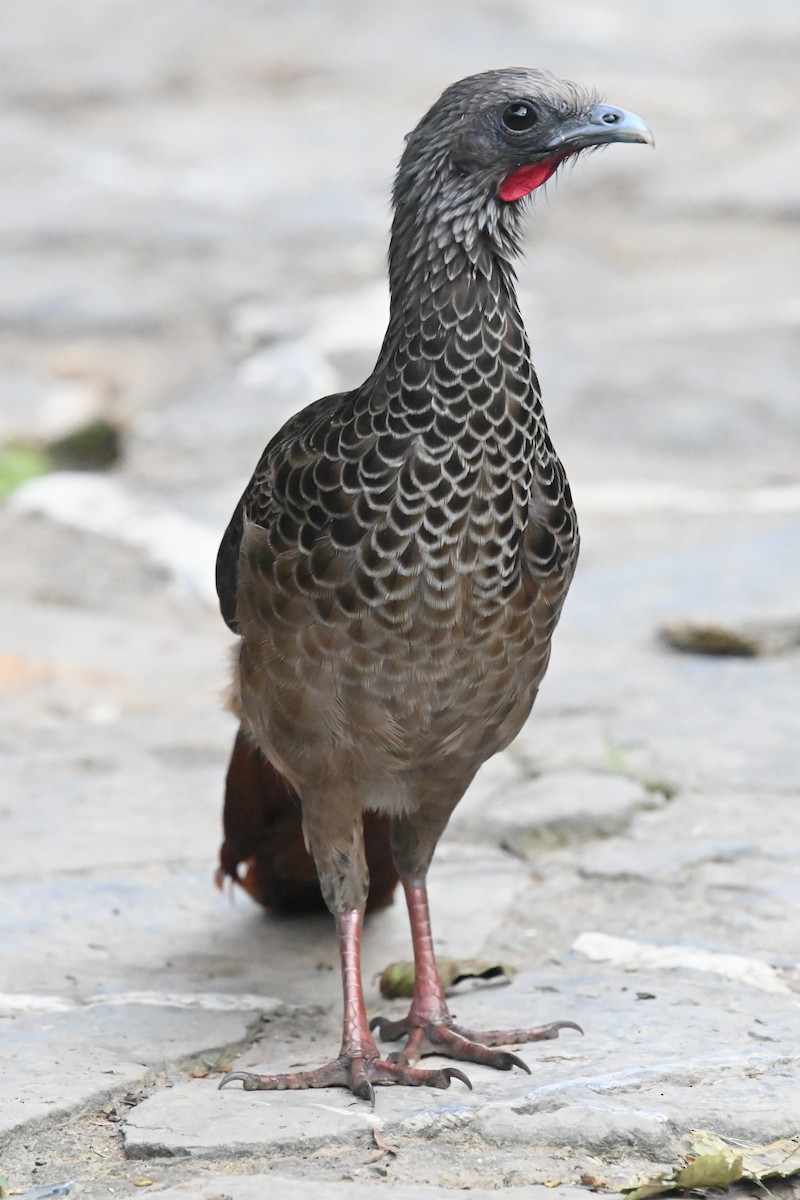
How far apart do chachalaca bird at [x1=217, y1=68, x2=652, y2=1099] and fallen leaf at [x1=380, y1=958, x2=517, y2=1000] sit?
0.92 ft

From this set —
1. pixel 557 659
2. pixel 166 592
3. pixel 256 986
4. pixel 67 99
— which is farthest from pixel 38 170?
pixel 256 986

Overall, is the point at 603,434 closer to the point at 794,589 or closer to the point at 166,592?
the point at 794,589

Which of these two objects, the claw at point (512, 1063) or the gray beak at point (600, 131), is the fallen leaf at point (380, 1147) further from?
the gray beak at point (600, 131)

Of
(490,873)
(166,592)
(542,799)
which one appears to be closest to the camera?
(490,873)

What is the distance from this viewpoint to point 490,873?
4.12m

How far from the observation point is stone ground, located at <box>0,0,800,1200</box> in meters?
2.89

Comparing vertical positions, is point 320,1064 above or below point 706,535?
below

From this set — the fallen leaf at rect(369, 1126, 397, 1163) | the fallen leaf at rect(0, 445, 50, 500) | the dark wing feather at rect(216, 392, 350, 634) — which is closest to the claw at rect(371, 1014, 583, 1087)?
the fallen leaf at rect(369, 1126, 397, 1163)

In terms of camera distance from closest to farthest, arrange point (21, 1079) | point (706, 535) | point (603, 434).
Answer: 1. point (21, 1079)
2. point (706, 535)
3. point (603, 434)

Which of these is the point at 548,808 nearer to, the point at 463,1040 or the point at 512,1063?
the point at 463,1040

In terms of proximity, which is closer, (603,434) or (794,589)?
(794,589)

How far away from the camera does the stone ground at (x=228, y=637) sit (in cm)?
289

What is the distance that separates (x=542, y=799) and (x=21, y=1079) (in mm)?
1843

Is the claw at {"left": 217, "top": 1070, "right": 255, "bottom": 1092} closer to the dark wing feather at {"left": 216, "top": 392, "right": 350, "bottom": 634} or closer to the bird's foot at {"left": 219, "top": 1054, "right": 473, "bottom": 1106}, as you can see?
the bird's foot at {"left": 219, "top": 1054, "right": 473, "bottom": 1106}
